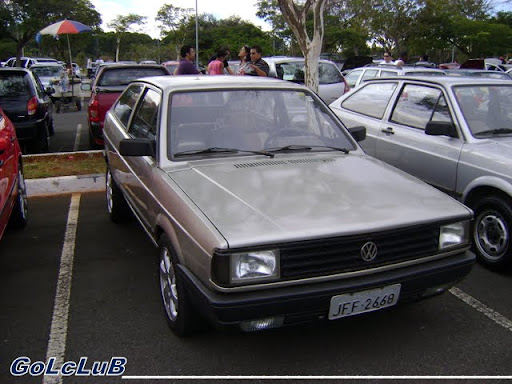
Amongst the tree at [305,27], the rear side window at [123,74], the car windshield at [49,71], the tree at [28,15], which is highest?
the tree at [28,15]

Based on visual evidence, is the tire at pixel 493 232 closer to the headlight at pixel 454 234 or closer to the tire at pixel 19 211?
the headlight at pixel 454 234

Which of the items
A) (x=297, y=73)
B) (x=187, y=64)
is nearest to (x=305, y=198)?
(x=187, y=64)

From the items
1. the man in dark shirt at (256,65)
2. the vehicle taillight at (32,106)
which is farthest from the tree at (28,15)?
the man in dark shirt at (256,65)

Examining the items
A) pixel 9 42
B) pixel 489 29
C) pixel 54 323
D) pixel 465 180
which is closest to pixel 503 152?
pixel 465 180

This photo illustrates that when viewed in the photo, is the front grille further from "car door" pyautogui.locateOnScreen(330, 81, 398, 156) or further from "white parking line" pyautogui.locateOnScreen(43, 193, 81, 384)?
"car door" pyautogui.locateOnScreen(330, 81, 398, 156)

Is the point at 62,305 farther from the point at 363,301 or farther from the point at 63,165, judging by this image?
the point at 63,165

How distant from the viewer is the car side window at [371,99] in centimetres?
577

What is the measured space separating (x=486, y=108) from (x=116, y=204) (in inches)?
151

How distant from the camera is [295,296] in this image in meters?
2.59

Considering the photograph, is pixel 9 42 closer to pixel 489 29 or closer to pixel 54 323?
pixel 489 29

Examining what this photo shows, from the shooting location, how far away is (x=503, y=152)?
13.9ft

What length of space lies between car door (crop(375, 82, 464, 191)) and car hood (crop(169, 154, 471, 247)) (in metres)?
1.30

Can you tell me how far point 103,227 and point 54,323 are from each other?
2088mm

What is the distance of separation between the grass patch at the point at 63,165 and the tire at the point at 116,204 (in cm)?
187
